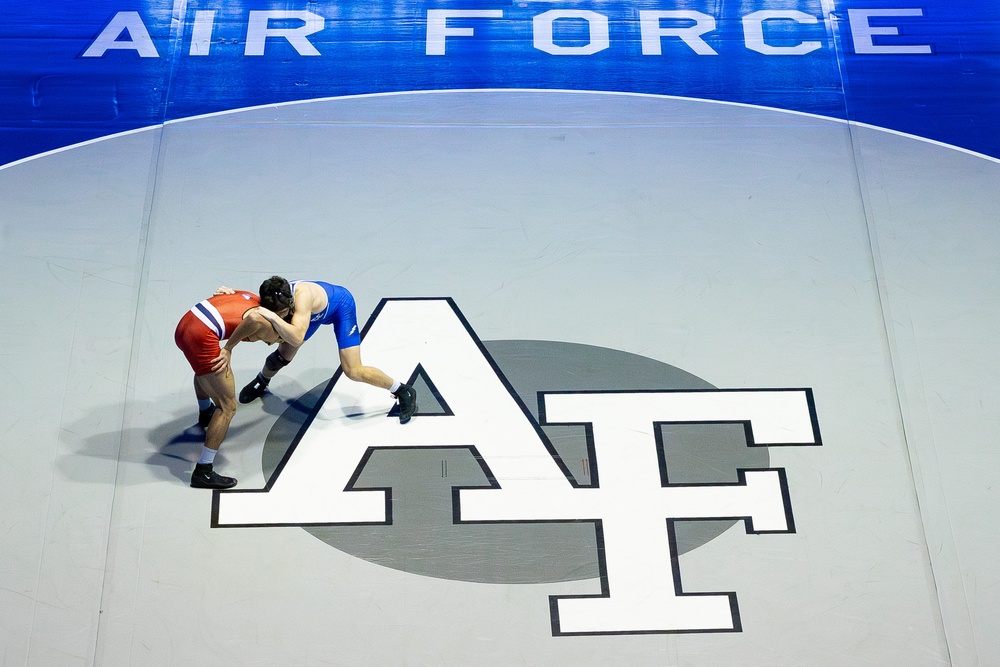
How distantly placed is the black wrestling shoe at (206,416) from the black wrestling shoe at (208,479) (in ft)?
0.92

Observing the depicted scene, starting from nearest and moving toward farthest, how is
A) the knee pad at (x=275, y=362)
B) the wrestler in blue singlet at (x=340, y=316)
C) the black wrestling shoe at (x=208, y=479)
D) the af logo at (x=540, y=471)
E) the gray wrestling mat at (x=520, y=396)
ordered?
the gray wrestling mat at (x=520, y=396) → the af logo at (x=540, y=471) → the black wrestling shoe at (x=208, y=479) → the wrestler in blue singlet at (x=340, y=316) → the knee pad at (x=275, y=362)

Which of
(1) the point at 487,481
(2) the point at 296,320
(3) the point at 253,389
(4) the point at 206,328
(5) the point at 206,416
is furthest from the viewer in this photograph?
(3) the point at 253,389

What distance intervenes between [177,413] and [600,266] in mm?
2283

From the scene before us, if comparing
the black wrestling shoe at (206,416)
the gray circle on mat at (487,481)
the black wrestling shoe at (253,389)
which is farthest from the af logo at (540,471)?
the black wrestling shoe at (206,416)

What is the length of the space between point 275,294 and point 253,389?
0.72 metres

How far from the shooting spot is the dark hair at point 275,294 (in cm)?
391

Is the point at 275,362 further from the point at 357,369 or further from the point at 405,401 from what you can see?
the point at 405,401

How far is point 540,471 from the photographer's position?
428 centimetres

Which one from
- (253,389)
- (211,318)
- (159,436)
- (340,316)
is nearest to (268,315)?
(211,318)

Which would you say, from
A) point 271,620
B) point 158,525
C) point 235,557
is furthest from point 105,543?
point 271,620

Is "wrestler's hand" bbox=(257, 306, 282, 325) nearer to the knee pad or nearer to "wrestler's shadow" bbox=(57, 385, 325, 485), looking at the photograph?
the knee pad

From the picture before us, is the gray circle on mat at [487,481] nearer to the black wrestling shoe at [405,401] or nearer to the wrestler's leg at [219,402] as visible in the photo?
the black wrestling shoe at [405,401]

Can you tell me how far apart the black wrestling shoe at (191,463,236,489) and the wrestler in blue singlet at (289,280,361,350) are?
0.75m

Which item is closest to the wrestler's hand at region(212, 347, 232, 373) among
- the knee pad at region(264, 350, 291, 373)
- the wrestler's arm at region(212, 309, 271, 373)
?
the wrestler's arm at region(212, 309, 271, 373)
